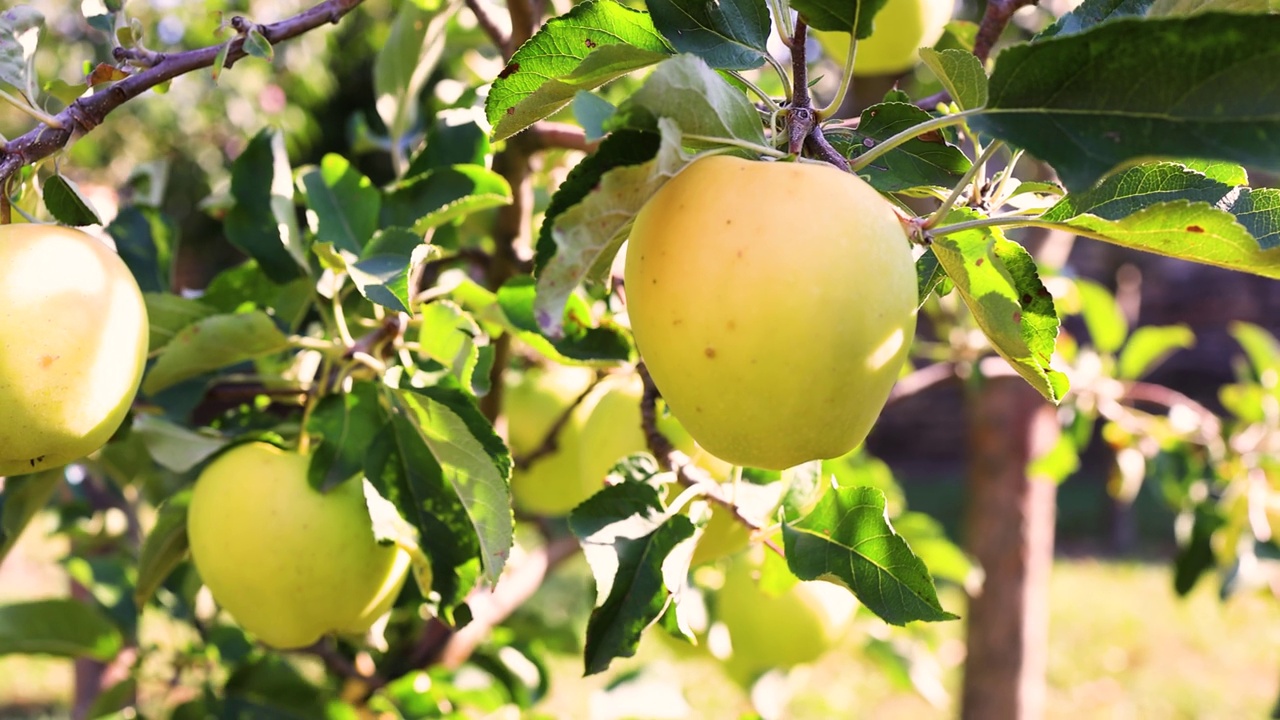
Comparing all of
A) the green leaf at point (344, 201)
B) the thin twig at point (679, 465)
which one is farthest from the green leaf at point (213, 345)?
the thin twig at point (679, 465)

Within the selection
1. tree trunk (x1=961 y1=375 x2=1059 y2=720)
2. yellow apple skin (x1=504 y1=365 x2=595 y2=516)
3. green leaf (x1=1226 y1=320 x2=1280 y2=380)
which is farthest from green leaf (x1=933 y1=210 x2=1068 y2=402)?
green leaf (x1=1226 y1=320 x2=1280 y2=380)

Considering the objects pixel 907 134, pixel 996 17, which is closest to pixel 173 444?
pixel 907 134

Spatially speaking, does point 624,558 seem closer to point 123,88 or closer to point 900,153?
point 900,153

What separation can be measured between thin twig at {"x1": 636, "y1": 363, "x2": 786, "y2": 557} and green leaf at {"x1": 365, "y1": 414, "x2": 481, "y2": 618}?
0.16 metres

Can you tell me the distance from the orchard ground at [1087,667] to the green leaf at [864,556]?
7.56 ft

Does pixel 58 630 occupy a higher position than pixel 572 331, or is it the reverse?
pixel 572 331

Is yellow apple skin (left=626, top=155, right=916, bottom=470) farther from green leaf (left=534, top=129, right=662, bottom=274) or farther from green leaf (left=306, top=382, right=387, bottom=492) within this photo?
green leaf (left=306, top=382, right=387, bottom=492)

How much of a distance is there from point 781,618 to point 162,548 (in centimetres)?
66

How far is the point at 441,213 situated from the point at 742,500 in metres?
0.34

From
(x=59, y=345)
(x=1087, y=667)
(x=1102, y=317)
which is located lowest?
(x=1087, y=667)

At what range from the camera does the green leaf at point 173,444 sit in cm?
90

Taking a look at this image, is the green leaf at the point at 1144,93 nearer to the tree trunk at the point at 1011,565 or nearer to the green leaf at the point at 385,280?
the green leaf at the point at 385,280

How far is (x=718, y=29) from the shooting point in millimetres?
639

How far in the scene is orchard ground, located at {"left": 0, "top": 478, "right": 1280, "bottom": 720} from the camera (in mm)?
3338
